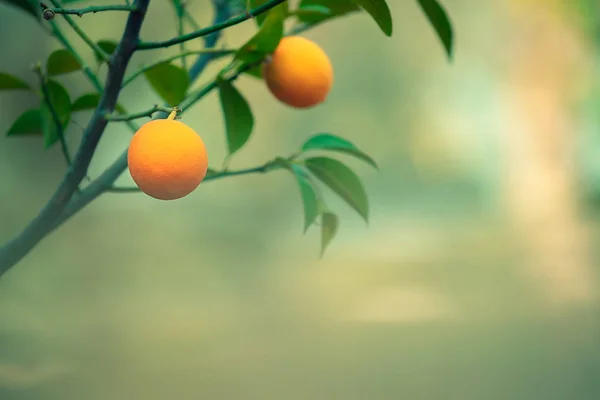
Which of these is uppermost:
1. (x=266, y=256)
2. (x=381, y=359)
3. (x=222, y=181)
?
(x=222, y=181)

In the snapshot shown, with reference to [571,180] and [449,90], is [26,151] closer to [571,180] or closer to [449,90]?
[449,90]

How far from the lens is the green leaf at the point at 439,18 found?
16.0 inches

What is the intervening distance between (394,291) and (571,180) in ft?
1.53

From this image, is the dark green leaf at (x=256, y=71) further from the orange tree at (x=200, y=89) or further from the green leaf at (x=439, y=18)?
the green leaf at (x=439, y=18)

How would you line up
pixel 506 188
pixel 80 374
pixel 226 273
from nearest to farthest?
pixel 80 374 < pixel 226 273 < pixel 506 188

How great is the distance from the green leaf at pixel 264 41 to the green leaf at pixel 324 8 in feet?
0.25

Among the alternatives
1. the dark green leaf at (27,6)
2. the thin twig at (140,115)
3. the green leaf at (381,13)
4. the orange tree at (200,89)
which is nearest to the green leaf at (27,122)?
the orange tree at (200,89)

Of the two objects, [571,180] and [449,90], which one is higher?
[449,90]

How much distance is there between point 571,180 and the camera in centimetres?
122

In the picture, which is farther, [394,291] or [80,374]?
[394,291]

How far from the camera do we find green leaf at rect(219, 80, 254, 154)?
1.34ft

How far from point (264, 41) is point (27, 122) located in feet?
0.87

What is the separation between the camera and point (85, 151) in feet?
1.16

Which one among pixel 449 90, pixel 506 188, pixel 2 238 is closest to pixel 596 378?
pixel 506 188
